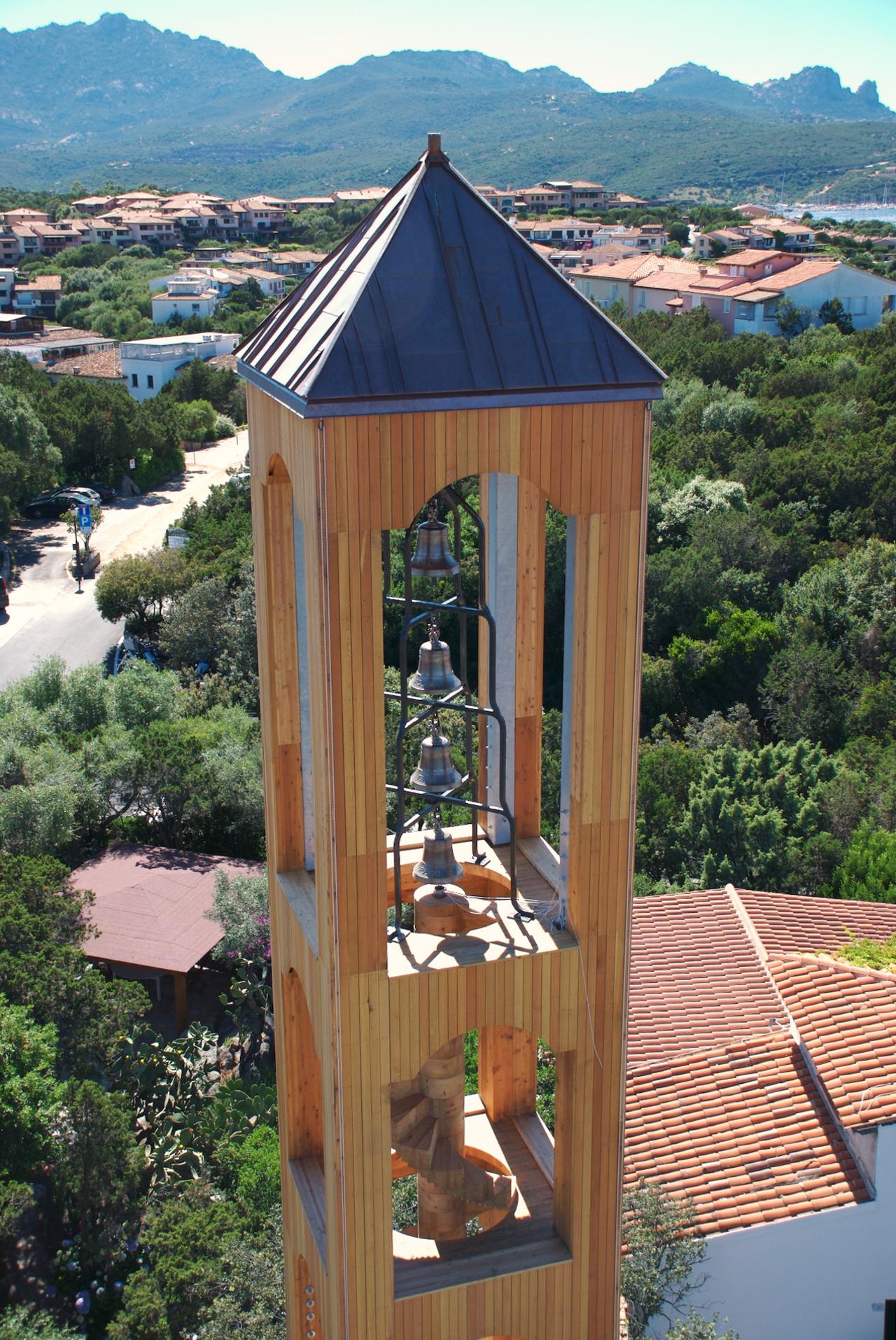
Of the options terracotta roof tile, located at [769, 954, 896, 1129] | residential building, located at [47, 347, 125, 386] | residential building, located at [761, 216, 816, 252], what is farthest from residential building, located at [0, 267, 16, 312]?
terracotta roof tile, located at [769, 954, 896, 1129]


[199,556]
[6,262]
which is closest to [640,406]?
[199,556]

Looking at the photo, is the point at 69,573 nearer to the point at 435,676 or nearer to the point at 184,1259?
the point at 184,1259

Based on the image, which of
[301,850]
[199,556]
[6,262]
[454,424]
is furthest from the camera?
[6,262]

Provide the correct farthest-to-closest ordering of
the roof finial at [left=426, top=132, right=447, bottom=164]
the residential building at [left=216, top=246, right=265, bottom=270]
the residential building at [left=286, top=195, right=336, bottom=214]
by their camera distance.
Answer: the residential building at [left=286, top=195, right=336, bottom=214] → the residential building at [left=216, top=246, right=265, bottom=270] → the roof finial at [left=426, top=132, right=447, bottom=164]

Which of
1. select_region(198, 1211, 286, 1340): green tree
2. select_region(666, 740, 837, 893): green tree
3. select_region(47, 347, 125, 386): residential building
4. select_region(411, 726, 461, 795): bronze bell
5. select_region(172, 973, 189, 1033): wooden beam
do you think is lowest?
select_region(172, 973, 189, 1033): wooden beam

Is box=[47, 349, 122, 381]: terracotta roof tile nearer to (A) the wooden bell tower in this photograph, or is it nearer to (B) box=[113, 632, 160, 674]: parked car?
(B) box=[113, 632, 160, 674]: parked car

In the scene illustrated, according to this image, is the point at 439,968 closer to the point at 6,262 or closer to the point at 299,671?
the point at 299,671

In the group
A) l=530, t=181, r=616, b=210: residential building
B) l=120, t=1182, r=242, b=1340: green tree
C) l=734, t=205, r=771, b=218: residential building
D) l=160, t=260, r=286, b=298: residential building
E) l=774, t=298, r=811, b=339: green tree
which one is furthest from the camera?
l=530, t=181, r=616, b=210: residential building

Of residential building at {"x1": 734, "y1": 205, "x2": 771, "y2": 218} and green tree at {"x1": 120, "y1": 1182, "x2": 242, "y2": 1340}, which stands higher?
residential building at {"x1": 734, "y1": 205, "x2": 771, "y2": 218}
